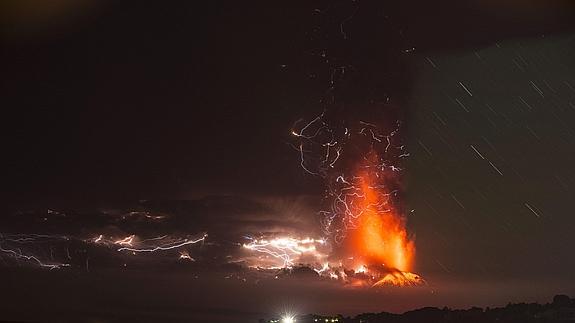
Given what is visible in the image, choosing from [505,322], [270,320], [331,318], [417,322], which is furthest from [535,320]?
[270,320]

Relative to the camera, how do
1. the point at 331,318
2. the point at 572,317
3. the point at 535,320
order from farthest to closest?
the point at 331,318
the point at 535,320
the point at 572,317

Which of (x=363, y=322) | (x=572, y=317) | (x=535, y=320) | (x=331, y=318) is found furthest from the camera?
(x=363, y=322)

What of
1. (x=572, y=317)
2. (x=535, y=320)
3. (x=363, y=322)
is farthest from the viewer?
(x=363, y=322)

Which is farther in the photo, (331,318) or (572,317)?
(331,318)

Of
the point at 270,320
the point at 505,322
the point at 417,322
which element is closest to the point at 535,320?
the point at 505,322

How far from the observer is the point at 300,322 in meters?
59.7

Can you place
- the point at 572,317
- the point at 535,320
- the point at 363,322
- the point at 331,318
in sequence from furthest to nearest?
1. the point at 363,322
2. the point at 331,318
3. the point at 535,320
4. the point at 572,317

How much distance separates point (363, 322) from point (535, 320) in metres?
17.8

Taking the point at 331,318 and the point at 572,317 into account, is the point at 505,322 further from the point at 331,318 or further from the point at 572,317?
the point at 331,318

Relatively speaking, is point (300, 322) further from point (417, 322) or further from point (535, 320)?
point (535, 320)

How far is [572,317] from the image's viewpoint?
52938mm

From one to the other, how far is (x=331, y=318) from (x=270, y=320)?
6887mm

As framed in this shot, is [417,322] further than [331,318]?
Yes

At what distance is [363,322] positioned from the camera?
66.9 metres
